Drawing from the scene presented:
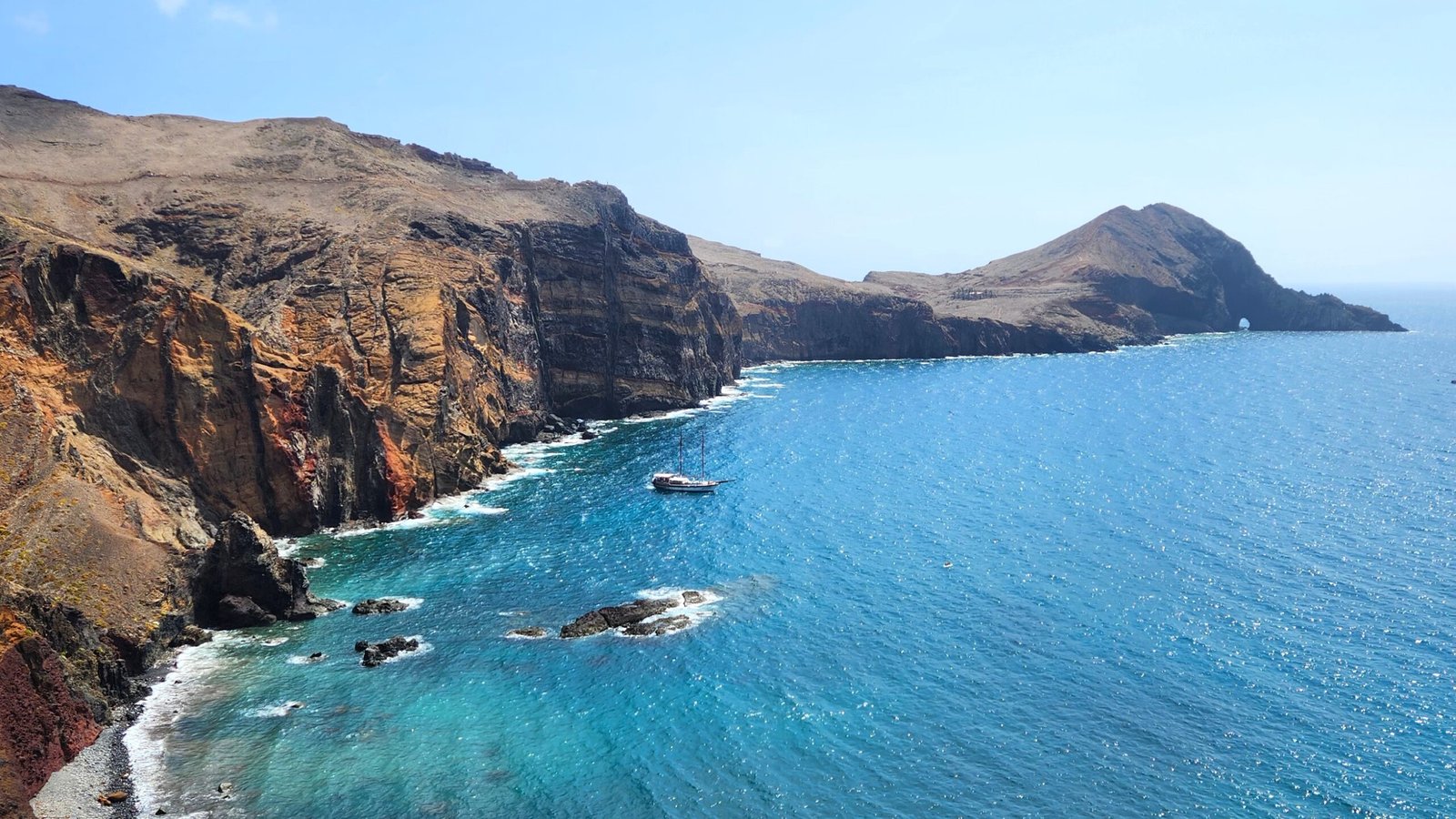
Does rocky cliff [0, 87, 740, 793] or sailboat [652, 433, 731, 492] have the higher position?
Result: rocky cliff [0, 87, 740, 793]

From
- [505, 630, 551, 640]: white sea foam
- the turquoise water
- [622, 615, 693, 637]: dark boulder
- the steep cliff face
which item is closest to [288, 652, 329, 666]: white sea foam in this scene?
the turquoise water

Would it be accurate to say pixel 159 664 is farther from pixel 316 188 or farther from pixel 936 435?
pixel 936 435

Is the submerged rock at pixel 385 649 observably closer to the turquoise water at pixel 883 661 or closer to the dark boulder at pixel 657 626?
the turquoise water at pixel 883 661

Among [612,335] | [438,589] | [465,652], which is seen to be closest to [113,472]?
[438,589]

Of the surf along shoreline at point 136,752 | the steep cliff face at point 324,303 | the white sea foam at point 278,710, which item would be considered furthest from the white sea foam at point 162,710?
the steep cliff face at point 324,303

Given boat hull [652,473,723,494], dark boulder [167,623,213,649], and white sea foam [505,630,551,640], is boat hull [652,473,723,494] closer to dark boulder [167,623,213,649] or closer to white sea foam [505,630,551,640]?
white sea foam [505,630,551,640]
